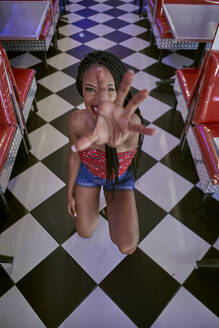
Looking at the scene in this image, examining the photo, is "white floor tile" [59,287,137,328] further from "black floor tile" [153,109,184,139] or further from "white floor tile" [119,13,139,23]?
"white floor tile" [119,13,139,23]

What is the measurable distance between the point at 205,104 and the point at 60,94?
1.64 meters

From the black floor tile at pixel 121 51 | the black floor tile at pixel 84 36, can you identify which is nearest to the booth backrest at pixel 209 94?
the black floor tile at pixel 121 51

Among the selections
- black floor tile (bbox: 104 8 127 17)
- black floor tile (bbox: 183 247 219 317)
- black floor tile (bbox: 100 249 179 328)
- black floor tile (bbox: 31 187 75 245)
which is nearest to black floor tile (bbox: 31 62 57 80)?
black floor tile (bbox: 31 187 75 245)

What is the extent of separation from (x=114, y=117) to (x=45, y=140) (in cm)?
153

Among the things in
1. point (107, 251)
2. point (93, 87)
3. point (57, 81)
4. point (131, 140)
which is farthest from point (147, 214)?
point (57, 81)

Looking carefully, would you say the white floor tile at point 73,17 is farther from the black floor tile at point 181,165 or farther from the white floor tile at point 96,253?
the white floor tile at point 96,253

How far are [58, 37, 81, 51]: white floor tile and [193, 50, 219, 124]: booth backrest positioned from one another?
7.83ft

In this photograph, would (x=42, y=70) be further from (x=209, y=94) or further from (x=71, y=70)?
(x=209, y=94)

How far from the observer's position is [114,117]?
0.85 metres

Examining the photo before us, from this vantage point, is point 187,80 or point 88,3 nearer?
point 187,80

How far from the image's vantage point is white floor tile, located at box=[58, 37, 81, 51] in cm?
344

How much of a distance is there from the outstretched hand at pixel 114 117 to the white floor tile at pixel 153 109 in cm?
165

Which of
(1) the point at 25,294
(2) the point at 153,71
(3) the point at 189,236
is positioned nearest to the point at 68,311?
(1) the point at 25,294

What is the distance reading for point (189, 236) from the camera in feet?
5.44
